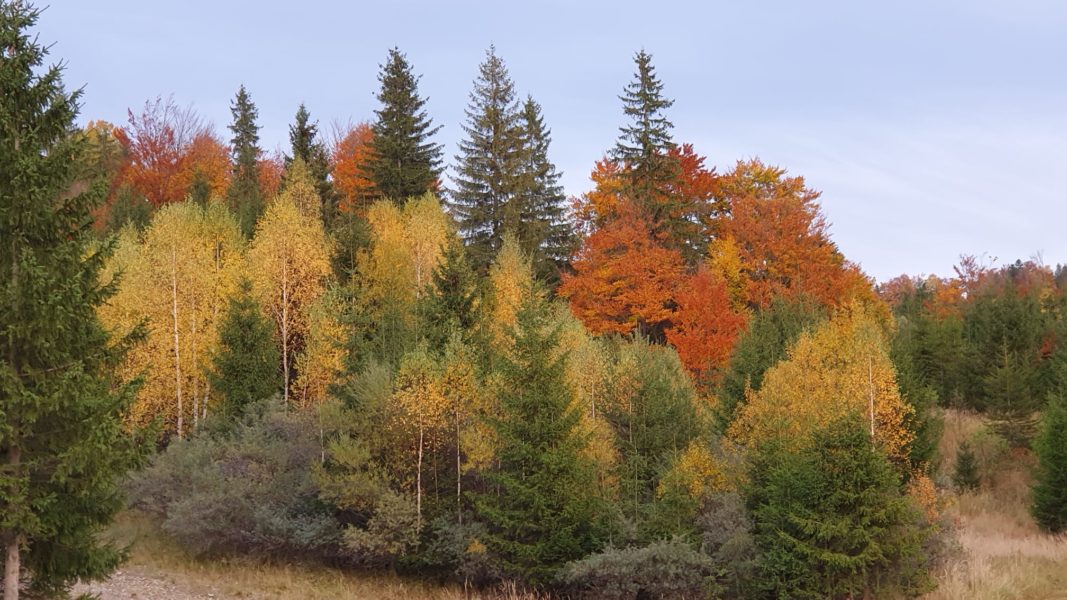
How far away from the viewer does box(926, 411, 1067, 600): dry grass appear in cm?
1814

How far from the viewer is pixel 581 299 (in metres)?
41.4

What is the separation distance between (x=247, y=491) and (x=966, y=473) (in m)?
33.6

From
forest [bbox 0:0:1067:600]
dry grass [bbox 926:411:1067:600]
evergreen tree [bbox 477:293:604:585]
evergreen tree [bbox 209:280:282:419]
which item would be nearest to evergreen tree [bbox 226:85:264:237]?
forest [bbox 0:0:1067:600]

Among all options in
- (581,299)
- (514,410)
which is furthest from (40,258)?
(581,299)

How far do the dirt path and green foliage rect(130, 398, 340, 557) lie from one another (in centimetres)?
194

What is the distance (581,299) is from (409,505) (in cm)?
1954

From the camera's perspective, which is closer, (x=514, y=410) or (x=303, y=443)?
(x=514, y=410)

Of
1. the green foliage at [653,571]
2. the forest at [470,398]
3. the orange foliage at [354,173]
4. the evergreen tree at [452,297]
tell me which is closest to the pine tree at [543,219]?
the forest at [470,398]

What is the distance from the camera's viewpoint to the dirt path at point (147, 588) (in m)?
20.3

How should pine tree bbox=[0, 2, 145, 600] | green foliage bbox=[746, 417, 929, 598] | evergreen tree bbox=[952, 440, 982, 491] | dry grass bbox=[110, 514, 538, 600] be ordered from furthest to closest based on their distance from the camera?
evergreen tree bbox=[952, 440, 982, 491] → dry grass bbox=[110, 514, 538, 600] → green foliage bbox=[746, 417, 929, 598] → pine tree bbox=[0, 2, 145, 600]

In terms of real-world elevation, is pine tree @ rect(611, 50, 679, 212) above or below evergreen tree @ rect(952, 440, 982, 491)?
above

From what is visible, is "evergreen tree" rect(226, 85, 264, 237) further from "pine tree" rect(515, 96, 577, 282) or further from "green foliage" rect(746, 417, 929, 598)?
"green foliage" rect(746, 417, 929, 598)

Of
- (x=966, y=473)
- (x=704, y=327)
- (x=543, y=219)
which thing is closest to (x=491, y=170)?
(x=543, y=219)

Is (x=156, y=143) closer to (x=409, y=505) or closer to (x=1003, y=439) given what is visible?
(x=409, y=505)
